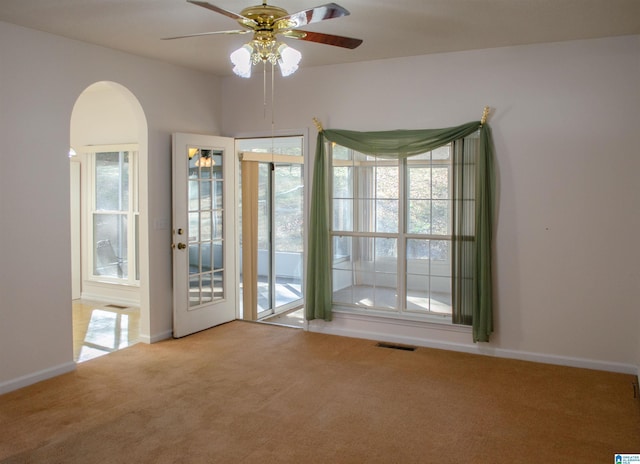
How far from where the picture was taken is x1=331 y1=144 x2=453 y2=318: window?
5.03 metres

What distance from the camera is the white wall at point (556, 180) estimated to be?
4336 millimetres

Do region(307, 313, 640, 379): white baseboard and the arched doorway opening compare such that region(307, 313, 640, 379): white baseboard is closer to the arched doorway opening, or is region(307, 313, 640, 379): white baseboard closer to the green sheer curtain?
the green sheer curtain

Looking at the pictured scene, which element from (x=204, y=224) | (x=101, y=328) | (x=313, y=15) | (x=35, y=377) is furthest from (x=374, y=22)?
(x=101, y=328)

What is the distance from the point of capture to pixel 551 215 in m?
4.57

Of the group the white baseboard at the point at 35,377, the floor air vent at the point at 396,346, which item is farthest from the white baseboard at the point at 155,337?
the floor air vent at the point at 396,346

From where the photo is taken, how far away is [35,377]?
13.6 ft

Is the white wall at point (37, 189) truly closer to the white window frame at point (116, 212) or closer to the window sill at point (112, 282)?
the white window frame at point (116, 212)

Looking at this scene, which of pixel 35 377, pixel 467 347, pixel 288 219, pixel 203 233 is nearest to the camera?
pixel 35 377

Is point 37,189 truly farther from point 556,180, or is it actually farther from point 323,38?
point 556,180

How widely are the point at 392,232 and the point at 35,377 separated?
323 centimetres

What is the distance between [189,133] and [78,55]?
1349mm

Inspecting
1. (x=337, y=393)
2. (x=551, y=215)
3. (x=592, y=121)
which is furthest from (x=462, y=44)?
(x=337, y=393)

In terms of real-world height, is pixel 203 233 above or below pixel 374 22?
below

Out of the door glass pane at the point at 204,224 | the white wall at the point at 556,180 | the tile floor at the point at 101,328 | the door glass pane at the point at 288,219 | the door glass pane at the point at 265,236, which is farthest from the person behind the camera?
the door glass pane at the point at 288,219
